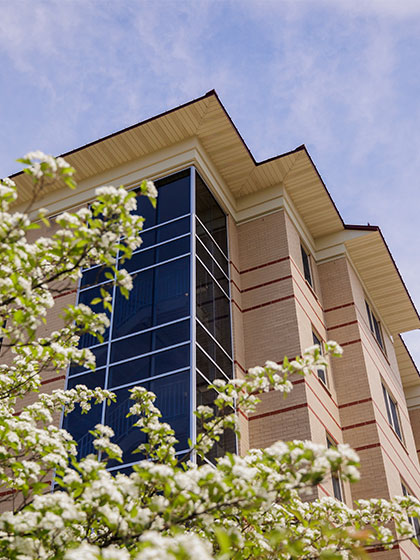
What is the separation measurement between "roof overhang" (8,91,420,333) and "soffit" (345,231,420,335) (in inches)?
1.2

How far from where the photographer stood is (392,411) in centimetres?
1973

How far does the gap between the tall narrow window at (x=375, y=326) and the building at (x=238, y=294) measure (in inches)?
5.3

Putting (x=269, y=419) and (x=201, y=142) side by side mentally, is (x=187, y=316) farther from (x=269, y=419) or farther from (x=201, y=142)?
(x=201, y=142)

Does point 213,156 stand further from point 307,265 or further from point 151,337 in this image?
point 151,337

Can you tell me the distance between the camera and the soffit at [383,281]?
1952cm

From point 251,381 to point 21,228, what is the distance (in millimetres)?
2810

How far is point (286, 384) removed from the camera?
6730 millimetres

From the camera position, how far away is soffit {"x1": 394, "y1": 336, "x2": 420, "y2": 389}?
24219mm

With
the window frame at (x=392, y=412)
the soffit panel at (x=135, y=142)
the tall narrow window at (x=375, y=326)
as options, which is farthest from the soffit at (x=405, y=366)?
the soffit panel at (x=135, y=142)

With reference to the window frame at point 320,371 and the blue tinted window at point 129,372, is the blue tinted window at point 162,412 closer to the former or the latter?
the blue tinted window at point 129,372

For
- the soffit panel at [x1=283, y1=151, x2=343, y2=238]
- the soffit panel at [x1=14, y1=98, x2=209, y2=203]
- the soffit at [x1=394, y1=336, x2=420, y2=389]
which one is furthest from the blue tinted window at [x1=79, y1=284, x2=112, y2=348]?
the soffit at [x1=394, y1=336, x2=420, y2=389]

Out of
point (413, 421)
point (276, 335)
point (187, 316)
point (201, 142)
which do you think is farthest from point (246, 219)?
point (413, 421)

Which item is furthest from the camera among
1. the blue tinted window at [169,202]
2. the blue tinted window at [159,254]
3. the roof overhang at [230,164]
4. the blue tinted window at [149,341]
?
the roof overhang at [230,164]

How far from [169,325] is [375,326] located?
983 cm
